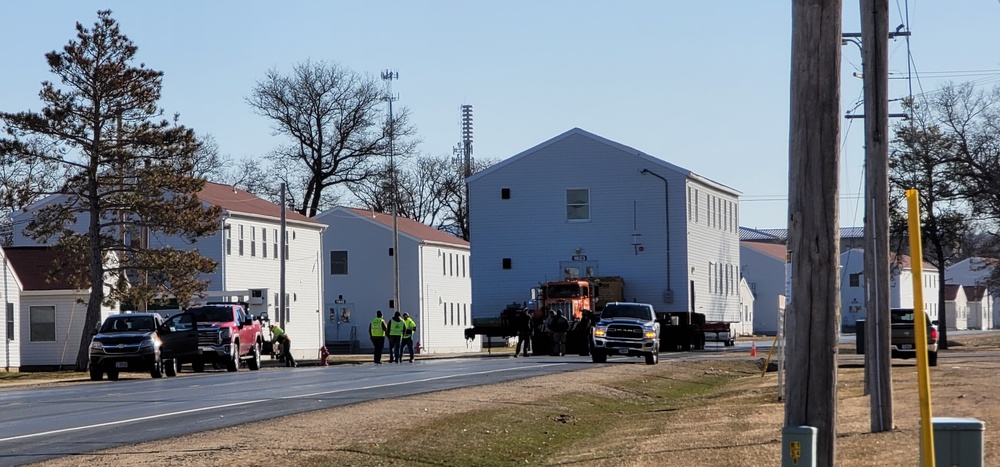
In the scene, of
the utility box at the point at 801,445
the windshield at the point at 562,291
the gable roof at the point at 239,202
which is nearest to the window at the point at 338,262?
the gable roof at the point at 239,202

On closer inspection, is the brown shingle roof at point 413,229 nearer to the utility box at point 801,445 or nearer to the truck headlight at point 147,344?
the truck headlight at point 147,344

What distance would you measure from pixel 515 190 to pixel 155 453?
4321 cm

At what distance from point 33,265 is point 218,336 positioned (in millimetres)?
17204

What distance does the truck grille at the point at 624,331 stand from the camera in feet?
126

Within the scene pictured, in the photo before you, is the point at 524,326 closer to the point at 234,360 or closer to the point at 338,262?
the point at 234,360

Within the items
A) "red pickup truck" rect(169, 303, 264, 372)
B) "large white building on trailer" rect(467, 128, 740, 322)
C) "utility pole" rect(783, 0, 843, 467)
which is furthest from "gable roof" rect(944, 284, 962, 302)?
"utility pole" rect(783, 0, 843, 467)

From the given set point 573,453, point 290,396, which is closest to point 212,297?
point 290,396

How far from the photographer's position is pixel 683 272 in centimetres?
5503

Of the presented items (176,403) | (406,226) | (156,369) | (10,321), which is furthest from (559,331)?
(406,226)

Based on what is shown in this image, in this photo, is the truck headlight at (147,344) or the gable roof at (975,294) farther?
the gable roof at (975,294)

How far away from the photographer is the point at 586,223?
56.2 meters

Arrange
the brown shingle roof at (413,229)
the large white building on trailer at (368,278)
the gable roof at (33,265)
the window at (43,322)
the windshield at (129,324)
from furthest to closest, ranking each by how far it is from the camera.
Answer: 1. the brown shingle roof at (413,229)
2. the large white building on trailer at (368,278)
3. the window at (43,322)
4. the gable roof at (33,265)
5. the windshield at (129,324)

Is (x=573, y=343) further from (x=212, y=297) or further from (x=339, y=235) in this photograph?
(x=339, y=235)

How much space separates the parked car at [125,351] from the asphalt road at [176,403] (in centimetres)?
358
